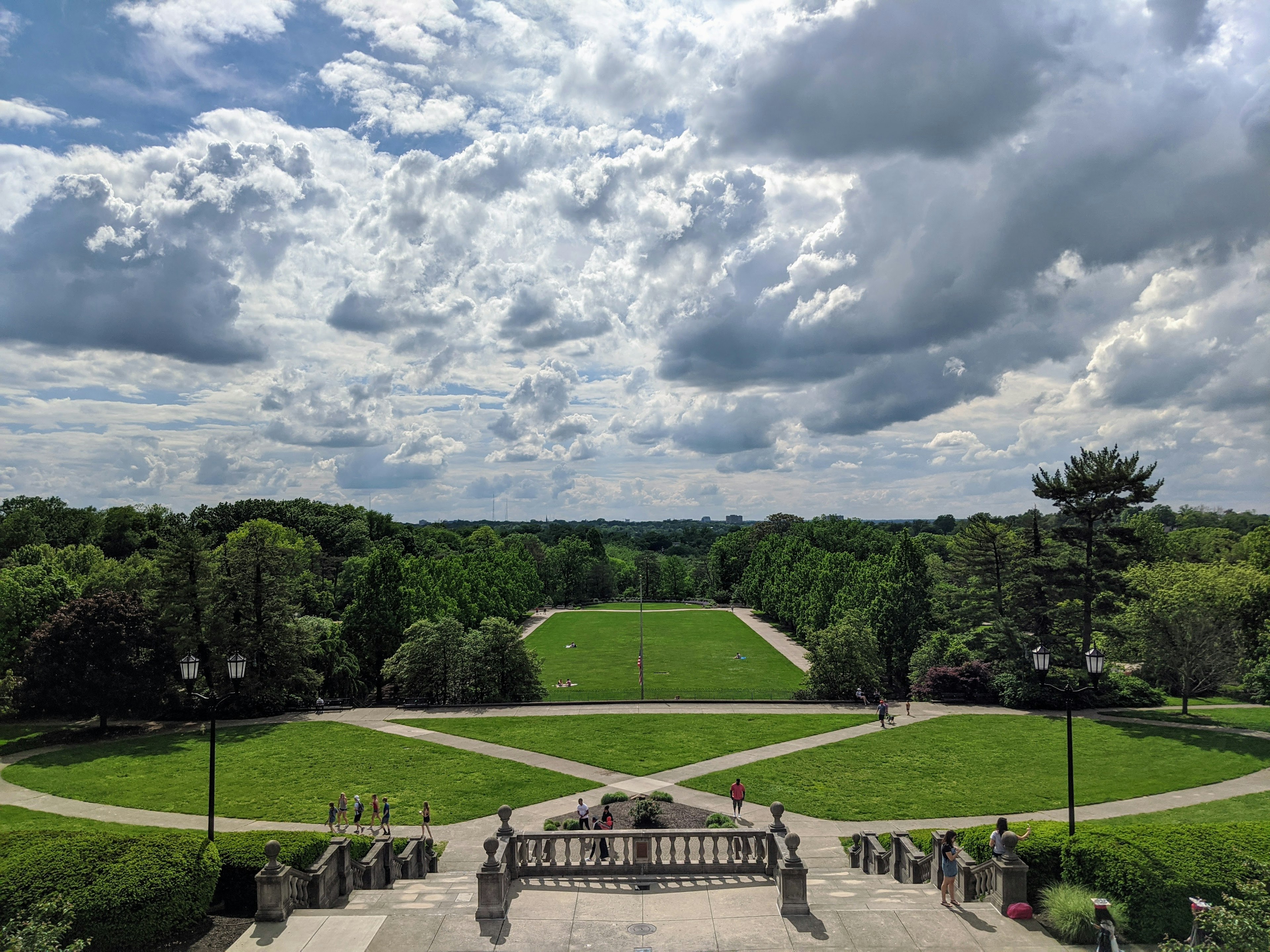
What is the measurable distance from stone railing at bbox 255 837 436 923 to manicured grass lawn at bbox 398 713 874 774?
12505 mm

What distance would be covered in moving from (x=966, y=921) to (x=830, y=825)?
10.7m

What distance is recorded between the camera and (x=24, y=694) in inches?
1513

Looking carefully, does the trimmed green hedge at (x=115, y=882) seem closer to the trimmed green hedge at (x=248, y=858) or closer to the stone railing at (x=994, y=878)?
the trimmed green hedge at (x=248, y=858)

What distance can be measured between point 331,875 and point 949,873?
47.2ft

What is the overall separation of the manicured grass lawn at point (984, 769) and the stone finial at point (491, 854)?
1491cm

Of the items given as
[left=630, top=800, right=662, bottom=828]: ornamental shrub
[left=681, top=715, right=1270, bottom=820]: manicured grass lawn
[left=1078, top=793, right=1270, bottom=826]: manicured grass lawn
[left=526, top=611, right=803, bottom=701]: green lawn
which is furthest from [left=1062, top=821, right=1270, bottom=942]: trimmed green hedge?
[left=526, top=611, right=803, bottom=701]: green lawn

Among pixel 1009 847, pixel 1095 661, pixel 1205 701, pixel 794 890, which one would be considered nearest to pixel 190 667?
pixel 794 890

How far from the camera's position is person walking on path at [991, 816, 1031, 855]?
1767 centimetres

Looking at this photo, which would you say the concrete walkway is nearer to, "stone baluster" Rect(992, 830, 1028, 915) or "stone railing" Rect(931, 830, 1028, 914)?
"stone railing" Rect(931, 830, 1028, 914)

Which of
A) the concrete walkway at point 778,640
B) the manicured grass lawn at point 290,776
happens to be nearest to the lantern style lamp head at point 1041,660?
the manicured grass lawn at point 290,776

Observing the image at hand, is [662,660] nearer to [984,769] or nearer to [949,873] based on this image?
[984,769]

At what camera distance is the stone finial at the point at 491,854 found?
16391mm

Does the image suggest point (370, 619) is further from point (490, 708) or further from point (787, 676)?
point (787, 676)

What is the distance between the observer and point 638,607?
4486 inches
